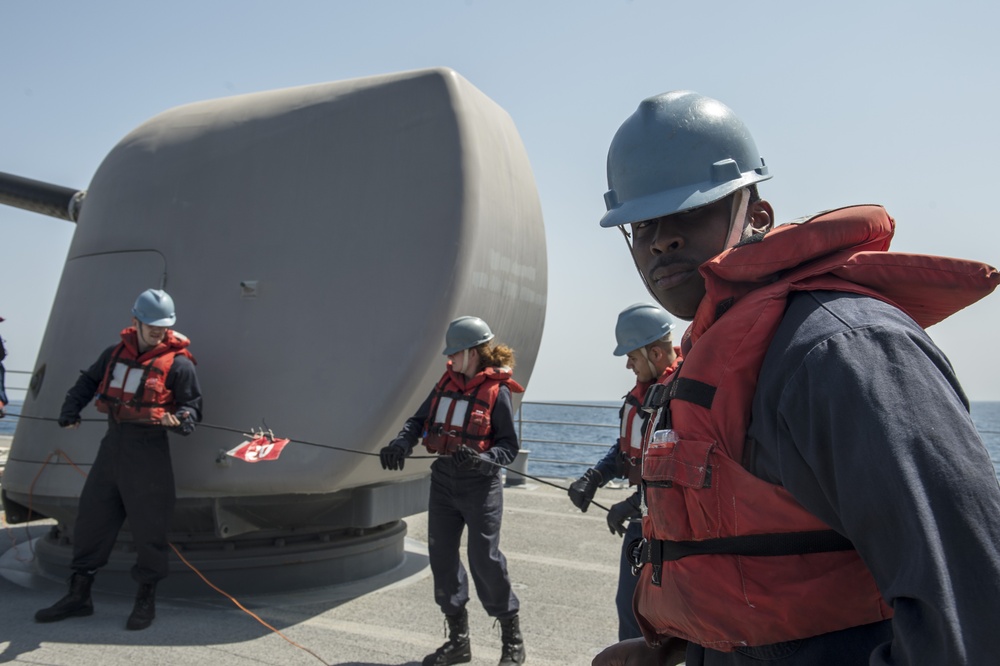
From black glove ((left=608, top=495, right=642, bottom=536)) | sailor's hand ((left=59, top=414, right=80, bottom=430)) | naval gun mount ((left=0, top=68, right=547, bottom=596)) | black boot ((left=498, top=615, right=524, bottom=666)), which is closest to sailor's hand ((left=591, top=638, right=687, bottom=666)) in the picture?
black glove ((left=608, top=495, right=642, bottom=536))

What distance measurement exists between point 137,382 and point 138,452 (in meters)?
0.42

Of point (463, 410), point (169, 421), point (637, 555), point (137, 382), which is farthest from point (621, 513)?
point (137, 382)

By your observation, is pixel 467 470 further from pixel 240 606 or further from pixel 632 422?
pixel 240 606

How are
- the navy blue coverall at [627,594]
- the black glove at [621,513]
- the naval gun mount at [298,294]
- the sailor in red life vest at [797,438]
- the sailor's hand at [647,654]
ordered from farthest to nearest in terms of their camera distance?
the naval gun mount at [298,294], the black glove at [621,513], the navy blue coverall at [627,594], the sailor's hand at [647,654], the sailor in red life vest at [797,438]

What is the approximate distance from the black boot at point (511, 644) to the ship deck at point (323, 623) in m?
0.11

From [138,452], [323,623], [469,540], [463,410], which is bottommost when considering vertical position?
[323,623]

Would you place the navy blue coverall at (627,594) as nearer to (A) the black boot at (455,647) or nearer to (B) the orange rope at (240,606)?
(A) the black boot at (455,647)

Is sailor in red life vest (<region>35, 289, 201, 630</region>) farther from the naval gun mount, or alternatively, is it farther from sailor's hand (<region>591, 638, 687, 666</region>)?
sailor's hand (<region>591, 638, 687, 666</region>)

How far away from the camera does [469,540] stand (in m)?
4.50

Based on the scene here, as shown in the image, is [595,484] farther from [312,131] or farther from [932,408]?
[932,408]

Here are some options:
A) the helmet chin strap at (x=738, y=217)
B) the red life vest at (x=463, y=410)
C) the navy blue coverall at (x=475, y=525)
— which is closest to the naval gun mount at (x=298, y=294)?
the red life vest at (x=463, y=410)

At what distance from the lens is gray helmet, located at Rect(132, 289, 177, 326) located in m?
5.08

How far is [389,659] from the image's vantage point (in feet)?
14.7

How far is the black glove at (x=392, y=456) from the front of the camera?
4.75 meters
